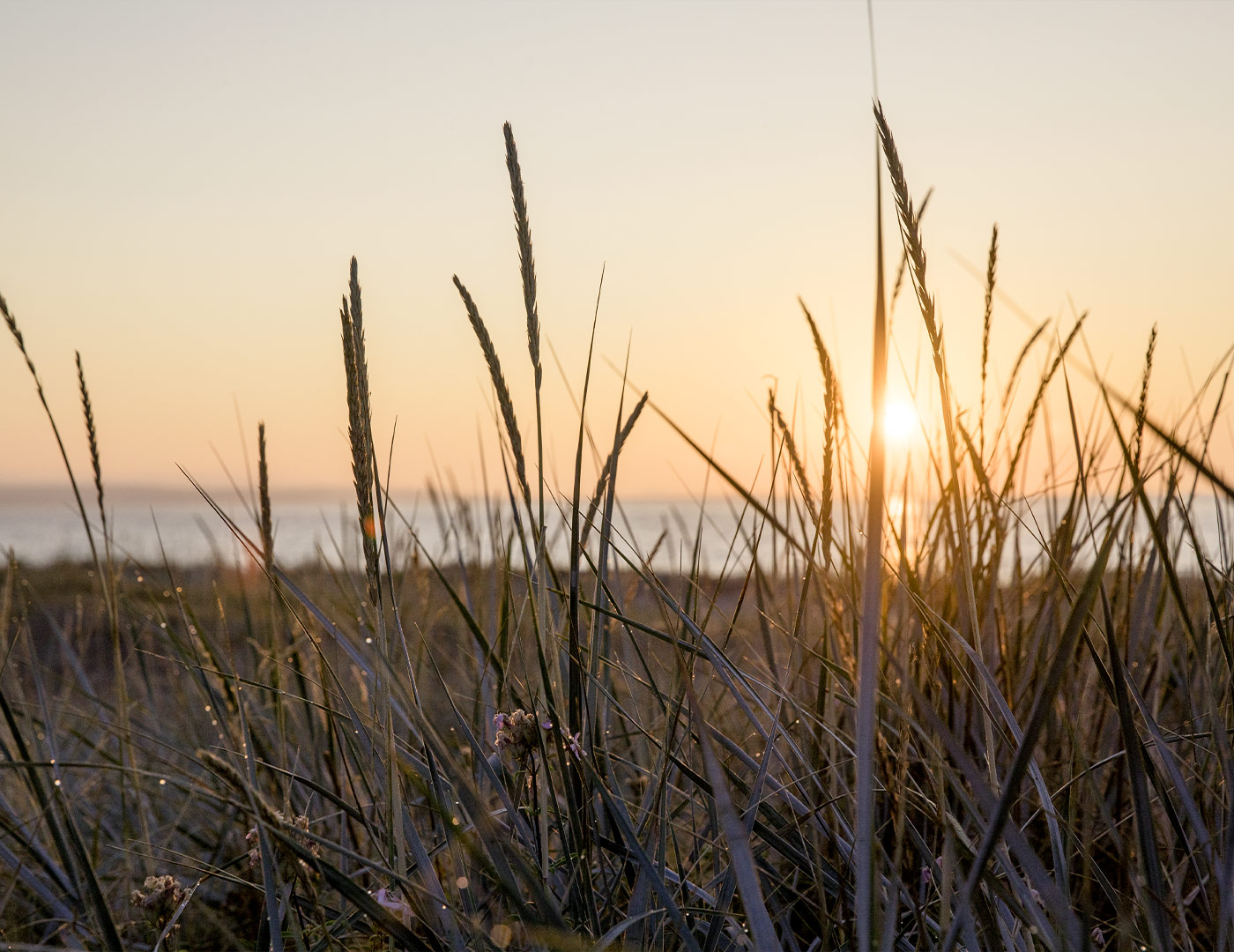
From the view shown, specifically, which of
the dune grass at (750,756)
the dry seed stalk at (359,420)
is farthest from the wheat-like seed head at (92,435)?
the dry seed stalk at (359,420)

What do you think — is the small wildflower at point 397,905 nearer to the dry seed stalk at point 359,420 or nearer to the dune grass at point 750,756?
the dune grass at point 750,756

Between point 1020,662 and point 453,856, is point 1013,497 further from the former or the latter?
point 453,856

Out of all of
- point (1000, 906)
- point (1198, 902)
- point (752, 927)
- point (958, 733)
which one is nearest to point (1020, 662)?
point (958, 733)

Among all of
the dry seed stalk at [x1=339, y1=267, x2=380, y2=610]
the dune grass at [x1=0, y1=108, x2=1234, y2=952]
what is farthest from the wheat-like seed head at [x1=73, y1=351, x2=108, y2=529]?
the dry seed stalk at [x1=339, y1=267, x2=380, y2=610]

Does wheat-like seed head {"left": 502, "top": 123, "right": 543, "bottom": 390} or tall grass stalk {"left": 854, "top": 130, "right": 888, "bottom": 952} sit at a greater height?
wheat-like seed head {"left": 502, "top": 123, "right": 543, "bottom": 390}

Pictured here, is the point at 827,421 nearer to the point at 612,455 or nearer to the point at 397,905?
the point at 612,455

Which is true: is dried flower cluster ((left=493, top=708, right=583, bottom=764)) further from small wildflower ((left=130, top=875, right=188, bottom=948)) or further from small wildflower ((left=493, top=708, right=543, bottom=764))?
small wildflower ((left=130, top=875, right=188, bottom=948))

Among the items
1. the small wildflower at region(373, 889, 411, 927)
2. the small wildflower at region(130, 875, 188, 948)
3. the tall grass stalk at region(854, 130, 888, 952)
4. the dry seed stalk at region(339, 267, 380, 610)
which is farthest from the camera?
the small wildflower at region(130, 875, 188, 948)

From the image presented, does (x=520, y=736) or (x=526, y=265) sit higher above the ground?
(x=526, y=265)

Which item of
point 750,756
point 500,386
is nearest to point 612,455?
point 500,386

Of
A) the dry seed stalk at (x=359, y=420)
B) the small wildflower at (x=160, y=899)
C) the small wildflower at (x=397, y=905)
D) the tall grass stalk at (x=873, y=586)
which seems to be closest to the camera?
the tall grass stalk at (x=873, y=586)

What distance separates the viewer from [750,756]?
3.41 ft

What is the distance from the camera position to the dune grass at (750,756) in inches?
29.9

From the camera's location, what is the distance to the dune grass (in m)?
0.76
